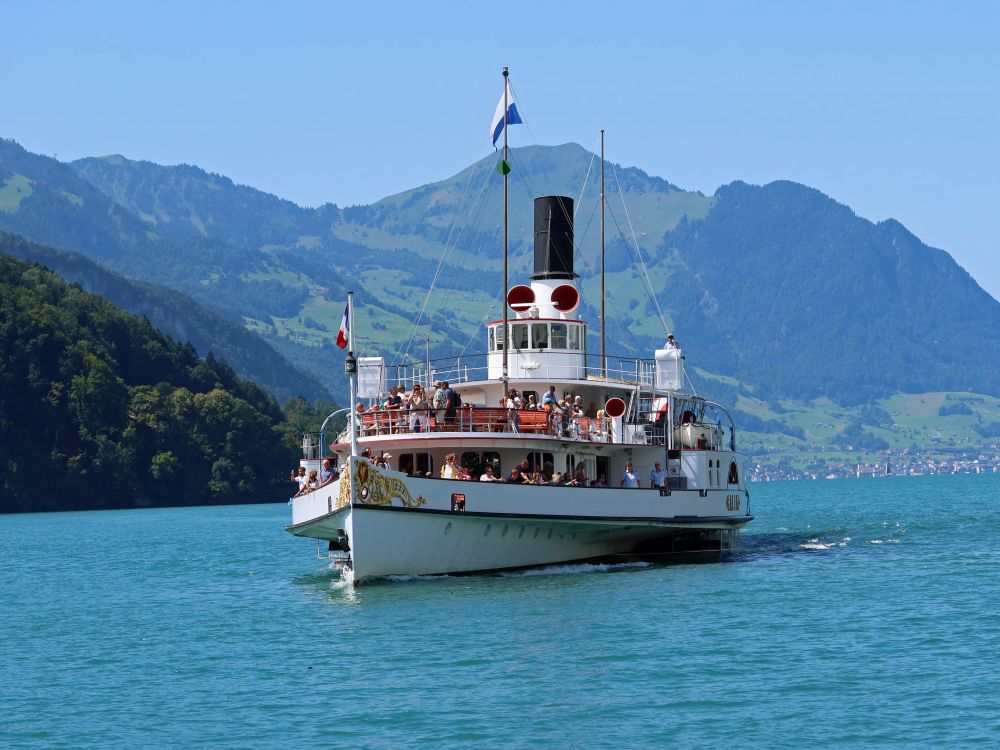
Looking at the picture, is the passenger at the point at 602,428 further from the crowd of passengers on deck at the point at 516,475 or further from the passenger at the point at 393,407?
the passenger at the point at 393,407

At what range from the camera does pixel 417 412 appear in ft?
138

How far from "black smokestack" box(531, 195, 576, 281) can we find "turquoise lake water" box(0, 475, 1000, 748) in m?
10.5

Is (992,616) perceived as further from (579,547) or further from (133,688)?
(133,688)

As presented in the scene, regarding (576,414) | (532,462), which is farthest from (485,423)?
(576,414)

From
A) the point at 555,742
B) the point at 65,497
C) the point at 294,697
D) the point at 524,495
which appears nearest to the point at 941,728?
the point at 555,742

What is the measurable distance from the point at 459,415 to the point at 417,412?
116cm

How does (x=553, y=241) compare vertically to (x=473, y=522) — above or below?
above

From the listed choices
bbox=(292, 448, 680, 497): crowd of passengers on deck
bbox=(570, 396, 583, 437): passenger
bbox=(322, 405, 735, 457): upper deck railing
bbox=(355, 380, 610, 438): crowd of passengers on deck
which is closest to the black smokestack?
bbox=(570, 396, 583, 437): passenger

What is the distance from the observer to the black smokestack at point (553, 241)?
50.4m

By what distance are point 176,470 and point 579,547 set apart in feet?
339

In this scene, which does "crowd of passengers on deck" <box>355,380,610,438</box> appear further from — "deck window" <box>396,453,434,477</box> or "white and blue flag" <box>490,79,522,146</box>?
"white and blue flag" <box>490,79,522,146</box>

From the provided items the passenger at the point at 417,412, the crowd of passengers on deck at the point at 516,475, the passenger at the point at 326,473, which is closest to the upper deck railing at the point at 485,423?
the passenger at the point at 417,412

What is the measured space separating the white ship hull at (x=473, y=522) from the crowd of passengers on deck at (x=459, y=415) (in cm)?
Answer: 200

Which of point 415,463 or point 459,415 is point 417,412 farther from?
point 415,463
